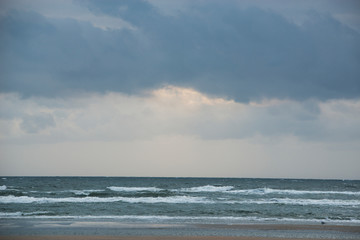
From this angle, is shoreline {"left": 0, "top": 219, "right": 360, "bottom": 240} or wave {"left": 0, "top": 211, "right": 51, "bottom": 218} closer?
shoreline {"left": 0, "top": 219, "right": 360, "bottom": 240}

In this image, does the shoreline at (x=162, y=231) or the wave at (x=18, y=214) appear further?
the wave at (x=18, y=214)

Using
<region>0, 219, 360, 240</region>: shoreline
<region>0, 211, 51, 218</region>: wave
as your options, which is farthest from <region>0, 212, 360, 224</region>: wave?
<region>0, 219, 360, 240</region>: shoreline

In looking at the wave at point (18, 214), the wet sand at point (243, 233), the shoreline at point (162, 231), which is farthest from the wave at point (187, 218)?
the wet sand at point (243, 233)

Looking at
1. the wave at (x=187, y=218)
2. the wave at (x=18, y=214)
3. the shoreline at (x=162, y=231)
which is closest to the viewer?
the shoreline at (x=162, y=231)

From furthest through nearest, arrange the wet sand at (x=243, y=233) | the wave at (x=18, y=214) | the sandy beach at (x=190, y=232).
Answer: the wave at (x=18, y=214) → the sandy beach at (x=190, y=232) → the wet sand at (x=243, y=233)

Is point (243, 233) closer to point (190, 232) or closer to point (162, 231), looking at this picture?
point (190, 232)

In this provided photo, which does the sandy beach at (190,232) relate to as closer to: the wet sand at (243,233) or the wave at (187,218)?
the wet sand at (243,233)

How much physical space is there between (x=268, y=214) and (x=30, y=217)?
1306 cm

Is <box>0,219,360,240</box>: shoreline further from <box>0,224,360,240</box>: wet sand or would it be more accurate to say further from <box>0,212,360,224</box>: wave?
<box>0,212,360,224</box>: wave

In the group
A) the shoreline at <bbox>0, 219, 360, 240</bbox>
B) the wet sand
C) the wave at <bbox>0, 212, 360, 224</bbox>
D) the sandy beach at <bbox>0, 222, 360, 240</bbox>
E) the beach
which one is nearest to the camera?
the wet sand

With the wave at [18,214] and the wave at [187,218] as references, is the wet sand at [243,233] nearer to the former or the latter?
the wave at [187,218]

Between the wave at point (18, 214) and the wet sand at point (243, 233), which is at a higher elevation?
the wet sand at point (243, 233)

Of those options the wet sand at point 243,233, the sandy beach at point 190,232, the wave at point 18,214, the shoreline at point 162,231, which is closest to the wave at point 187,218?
the wave at point 18,214

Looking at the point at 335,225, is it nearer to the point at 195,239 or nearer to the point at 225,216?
the point at 225,216
